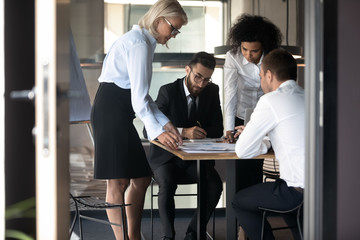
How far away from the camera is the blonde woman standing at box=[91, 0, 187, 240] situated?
2.76 m

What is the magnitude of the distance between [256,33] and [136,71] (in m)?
1.35

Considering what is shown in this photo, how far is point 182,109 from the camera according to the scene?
13.1ft

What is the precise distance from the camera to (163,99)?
158 inches

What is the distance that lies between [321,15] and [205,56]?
1997 mm

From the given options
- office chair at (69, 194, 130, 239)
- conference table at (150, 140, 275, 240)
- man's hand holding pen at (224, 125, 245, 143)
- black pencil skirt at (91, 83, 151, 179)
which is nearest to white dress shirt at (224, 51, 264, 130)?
man's hand holding pen at (224, 125, 245, 143)

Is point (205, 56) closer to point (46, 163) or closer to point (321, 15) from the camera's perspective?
point (321, 15)

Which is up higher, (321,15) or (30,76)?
(321,15)

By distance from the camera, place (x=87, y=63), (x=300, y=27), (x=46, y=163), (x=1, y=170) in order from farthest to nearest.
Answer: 1. (x=300, y=27)
2. (x=87, y=63)
3. (x=1, y=170)
4. (x=46, y=163)

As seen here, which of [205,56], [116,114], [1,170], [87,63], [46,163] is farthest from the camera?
[87,63]

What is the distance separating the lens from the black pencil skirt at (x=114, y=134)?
2871 millimetres

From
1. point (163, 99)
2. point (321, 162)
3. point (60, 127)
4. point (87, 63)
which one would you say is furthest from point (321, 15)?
point (87, 63)

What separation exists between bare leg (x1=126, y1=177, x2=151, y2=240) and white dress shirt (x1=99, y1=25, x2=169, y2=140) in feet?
1.32

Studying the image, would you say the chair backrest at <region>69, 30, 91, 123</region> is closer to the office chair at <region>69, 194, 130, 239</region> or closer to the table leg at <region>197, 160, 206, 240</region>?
the office chair at <region>69, 194, 130, 239</region>

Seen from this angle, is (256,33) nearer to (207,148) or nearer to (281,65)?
(281,65)
